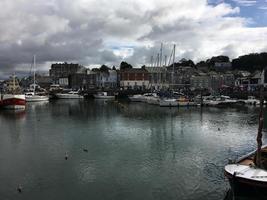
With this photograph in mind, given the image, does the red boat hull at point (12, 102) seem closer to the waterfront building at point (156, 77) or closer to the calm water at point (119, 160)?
the calm water at point (119, 160)

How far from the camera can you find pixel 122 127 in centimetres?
4981

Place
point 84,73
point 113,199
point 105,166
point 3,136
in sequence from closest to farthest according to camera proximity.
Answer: point 113,199 → point 105,166 → point 3,136 → point 84,73

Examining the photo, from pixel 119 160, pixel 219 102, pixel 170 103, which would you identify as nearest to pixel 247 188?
pixel 119 160

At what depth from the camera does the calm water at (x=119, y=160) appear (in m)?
21.6

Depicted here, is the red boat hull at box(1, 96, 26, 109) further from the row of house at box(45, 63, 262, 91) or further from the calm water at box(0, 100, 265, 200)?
the row of house at box(45, 63, 262, 91)

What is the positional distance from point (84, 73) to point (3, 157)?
158498 millimetres

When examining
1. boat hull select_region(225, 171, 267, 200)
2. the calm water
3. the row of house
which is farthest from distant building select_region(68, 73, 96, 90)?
boat hull select_region(225, 171, 267, 200)

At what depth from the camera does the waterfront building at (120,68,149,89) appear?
531ft

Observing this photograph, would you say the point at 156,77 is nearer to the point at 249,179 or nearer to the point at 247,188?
the point at 247,188

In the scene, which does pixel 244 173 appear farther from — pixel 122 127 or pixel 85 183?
pixel 122 127

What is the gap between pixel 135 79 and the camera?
16275cm

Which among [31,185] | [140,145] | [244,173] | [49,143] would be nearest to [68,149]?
[49,143]

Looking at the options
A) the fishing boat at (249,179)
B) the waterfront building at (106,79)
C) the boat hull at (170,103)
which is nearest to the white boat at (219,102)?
the boat hull at (170,103)

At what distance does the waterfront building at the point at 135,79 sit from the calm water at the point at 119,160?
11286 centimetres
